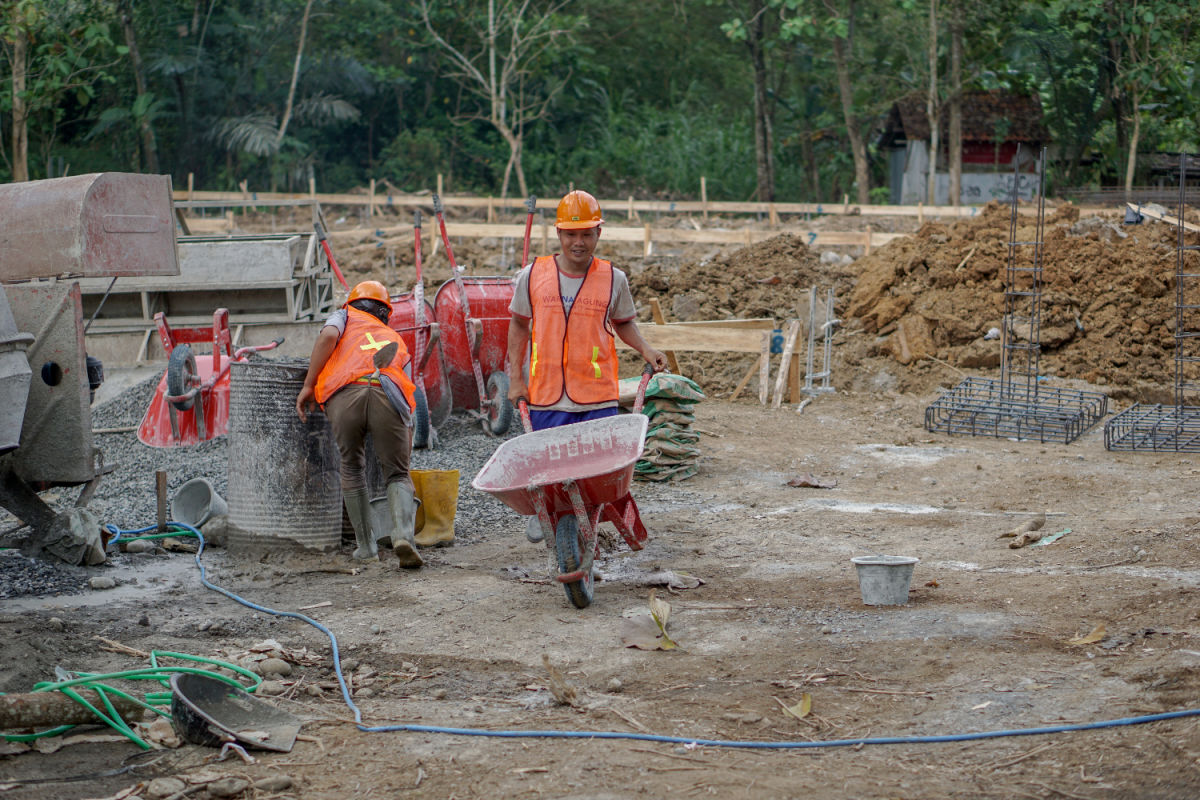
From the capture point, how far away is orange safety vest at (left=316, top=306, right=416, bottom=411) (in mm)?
6352

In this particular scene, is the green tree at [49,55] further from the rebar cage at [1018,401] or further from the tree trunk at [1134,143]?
the tree trunk at [1134,143]

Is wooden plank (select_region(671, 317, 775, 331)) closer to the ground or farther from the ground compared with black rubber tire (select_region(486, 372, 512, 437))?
farther from the ground

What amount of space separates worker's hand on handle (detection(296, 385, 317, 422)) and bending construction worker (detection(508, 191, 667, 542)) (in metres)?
1.26

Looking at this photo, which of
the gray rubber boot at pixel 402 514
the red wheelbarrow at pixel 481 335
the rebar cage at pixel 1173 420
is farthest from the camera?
the red wheelbarrow at pixel 481 335

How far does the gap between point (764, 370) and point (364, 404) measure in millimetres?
7062

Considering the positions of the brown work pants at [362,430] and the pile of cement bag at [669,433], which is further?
the pile of cement bag at [669,433]

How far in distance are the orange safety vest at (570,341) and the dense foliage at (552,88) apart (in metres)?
23.4

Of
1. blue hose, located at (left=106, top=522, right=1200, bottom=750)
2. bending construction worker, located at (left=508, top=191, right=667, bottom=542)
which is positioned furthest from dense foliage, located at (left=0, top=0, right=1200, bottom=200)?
blue hose, located at (left=106, top=522, right=1200, bottom=750)

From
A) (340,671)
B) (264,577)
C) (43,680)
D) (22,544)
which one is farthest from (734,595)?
(22,544)

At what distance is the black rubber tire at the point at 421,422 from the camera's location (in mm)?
9594

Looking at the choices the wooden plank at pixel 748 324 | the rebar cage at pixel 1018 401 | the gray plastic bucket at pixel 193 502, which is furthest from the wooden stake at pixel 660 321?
the gray plastic bucket at pixel 193 502

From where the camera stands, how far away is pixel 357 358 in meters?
6.38

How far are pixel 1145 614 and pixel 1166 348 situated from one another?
996 cm

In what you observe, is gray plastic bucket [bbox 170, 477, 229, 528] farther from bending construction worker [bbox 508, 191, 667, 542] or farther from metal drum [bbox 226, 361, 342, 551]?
bending construction worker [bbox 508, 191, 667, 542]
